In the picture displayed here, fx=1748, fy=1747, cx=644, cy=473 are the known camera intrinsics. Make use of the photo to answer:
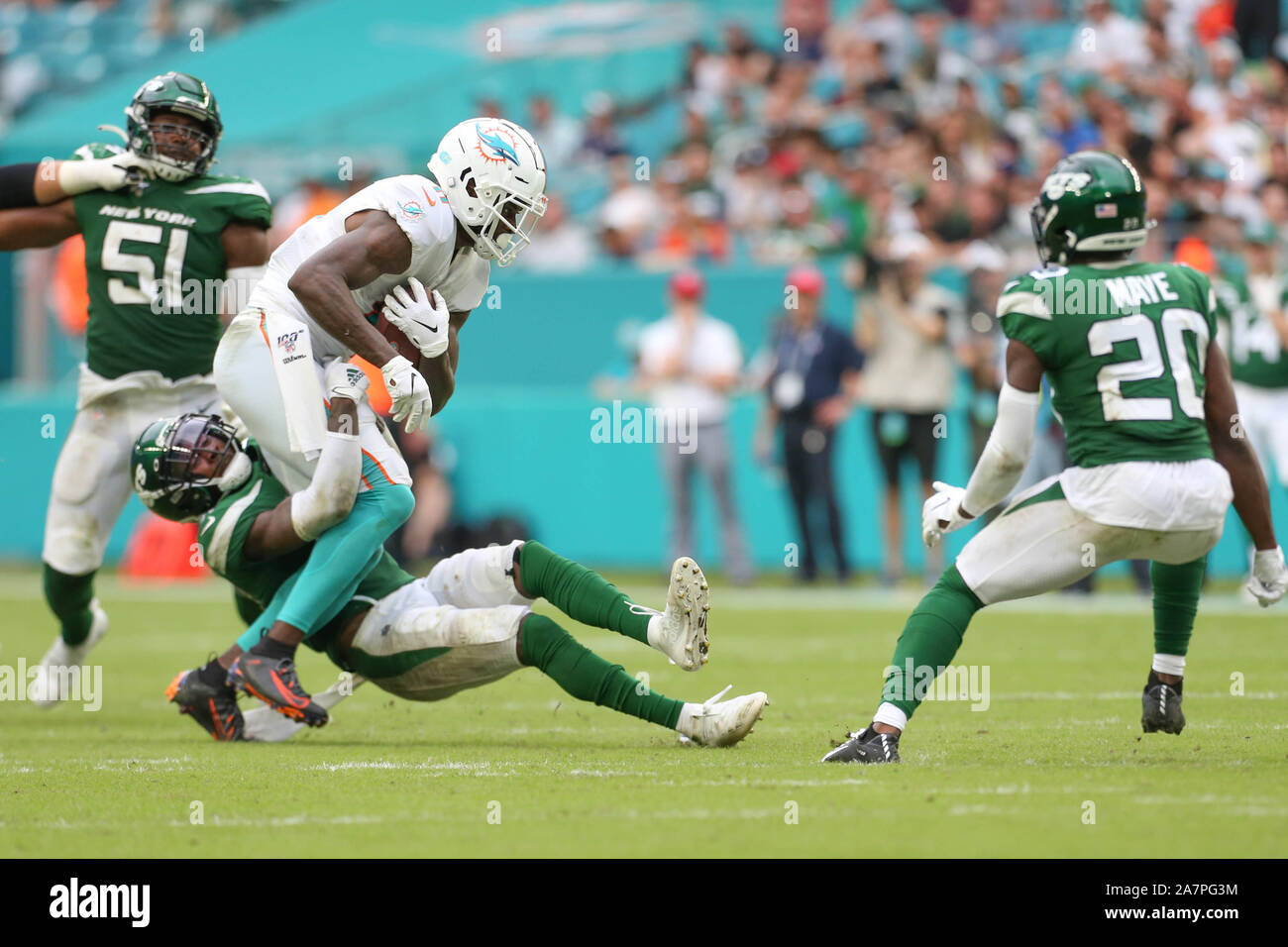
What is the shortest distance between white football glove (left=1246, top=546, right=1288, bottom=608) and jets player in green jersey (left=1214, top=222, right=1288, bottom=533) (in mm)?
5841

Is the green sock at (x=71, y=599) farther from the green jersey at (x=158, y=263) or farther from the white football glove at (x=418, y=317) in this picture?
the white football glove at (x=418, y=317)

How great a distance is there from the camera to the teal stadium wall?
13.6 metres

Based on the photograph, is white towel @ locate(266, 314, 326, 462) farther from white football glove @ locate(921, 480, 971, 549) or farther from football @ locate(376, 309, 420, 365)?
white football glove @ locate(921, 480, 971, 549)

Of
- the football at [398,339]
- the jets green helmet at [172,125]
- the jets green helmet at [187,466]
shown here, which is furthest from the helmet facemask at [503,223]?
the jets green helmet at [172,125]

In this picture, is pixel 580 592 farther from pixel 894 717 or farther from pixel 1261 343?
pixel 1261 343

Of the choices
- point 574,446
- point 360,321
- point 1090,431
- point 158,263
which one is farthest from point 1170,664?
point 574,446

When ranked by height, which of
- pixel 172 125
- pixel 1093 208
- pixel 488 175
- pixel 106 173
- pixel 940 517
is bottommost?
pixel 940 517

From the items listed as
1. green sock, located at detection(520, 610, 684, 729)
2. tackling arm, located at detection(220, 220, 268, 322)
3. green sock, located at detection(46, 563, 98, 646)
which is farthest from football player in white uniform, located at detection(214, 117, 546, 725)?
green sock, located at detection(46, 563, 98, 646)

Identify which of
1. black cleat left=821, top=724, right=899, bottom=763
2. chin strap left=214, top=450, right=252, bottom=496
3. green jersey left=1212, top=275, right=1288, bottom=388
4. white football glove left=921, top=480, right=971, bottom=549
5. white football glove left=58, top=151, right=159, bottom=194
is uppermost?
white football glove left=58, top=151, right=159, bottom=194

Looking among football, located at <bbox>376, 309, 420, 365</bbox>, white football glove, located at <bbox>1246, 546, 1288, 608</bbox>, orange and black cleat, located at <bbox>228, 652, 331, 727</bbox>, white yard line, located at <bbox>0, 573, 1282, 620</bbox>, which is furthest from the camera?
white yard line, located at <bbox>0, 573, 1282, 620</bbox>

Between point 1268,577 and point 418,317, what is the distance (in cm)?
284

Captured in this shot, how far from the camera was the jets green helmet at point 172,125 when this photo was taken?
6599 millimetres

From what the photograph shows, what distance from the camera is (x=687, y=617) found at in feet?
16.9
